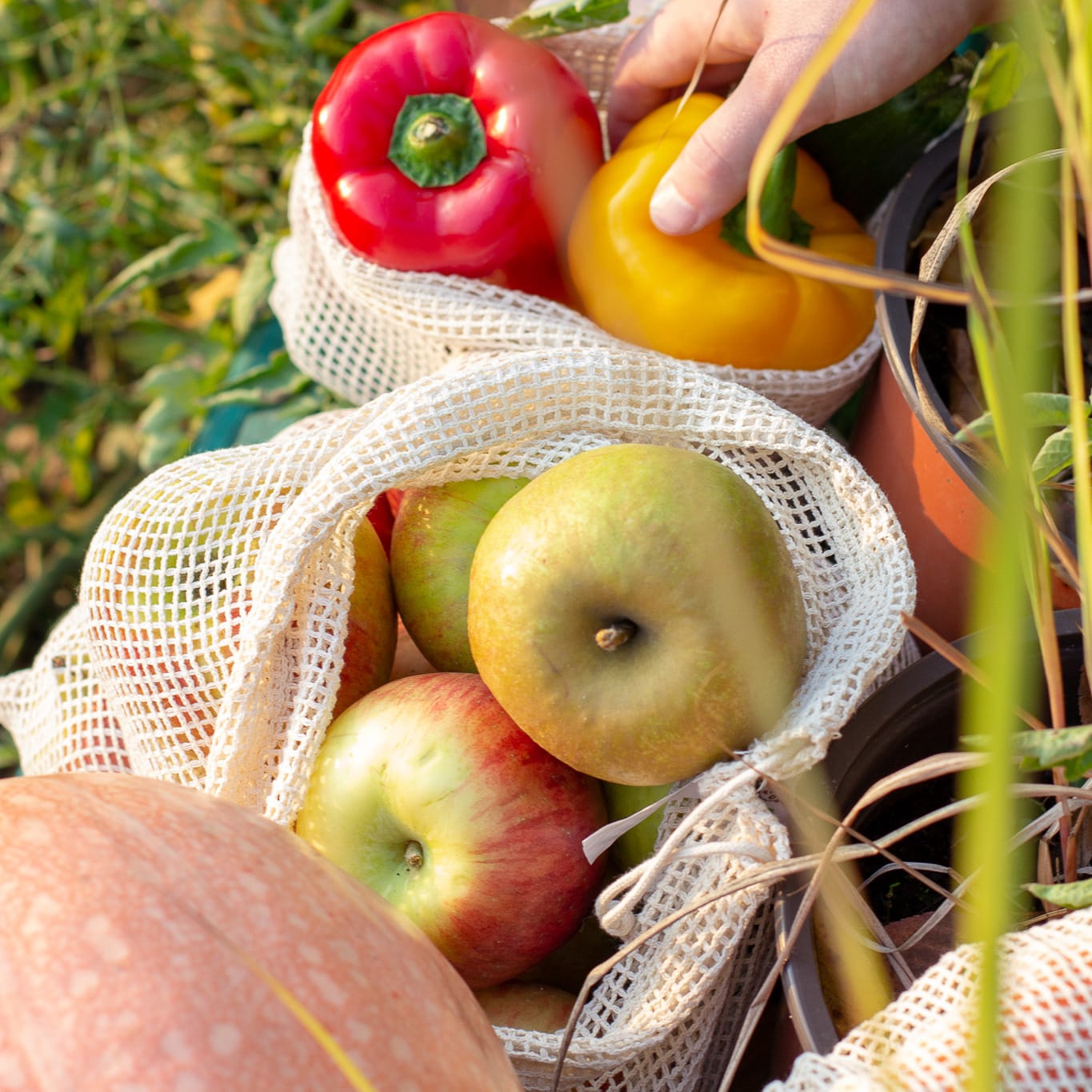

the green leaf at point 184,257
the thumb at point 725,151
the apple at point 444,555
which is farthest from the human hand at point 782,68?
the green leaf at point 184,257

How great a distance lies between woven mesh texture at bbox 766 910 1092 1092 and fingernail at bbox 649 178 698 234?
0.51 metres

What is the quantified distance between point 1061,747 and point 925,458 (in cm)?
37

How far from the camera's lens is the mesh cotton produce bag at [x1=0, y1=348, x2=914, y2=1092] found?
22.8 inches

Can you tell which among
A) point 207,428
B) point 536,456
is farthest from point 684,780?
point 207,428

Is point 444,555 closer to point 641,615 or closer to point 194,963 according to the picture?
point 641,615

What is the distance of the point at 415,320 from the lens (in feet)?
2.66

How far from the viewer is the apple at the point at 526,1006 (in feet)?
2.06

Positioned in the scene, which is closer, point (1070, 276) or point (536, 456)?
point (1070, 276)

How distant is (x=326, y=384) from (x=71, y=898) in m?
0.58

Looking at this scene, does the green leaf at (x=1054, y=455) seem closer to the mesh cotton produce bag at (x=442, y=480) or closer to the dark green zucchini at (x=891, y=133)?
the mesh cotton produce bag at (x=442, y=480)

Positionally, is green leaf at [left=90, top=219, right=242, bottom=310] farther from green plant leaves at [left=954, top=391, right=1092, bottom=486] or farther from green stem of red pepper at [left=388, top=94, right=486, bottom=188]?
green plant leaves at [left=954, top=391, right=1092, bottom=486]

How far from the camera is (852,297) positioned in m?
0.82

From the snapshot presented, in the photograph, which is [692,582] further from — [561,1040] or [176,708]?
[176,708]

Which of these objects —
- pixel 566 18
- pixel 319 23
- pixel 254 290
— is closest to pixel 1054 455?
pixel 566 18
